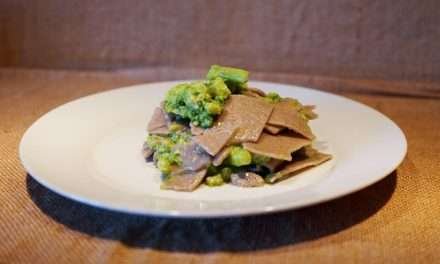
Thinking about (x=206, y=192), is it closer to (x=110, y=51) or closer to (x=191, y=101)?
(x=191, y=101)

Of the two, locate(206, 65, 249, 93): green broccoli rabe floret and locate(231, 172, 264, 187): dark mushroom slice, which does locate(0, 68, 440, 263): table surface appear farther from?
locate(206, 65, 249, 93): green broccoli rabe floret

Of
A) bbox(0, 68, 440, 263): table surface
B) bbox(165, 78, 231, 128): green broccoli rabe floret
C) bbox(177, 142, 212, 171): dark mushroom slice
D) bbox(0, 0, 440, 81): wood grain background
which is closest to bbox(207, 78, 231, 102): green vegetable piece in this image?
bbox(165, 78, 231, 128): green broccoli rabe floret

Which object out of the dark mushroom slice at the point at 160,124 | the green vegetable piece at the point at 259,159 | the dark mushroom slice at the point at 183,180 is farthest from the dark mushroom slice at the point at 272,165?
the dark mushroom slice at the point at 160,124

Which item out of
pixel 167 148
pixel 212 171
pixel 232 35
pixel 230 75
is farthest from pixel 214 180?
→ pixel 232 35

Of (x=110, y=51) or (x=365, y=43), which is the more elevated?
(x=365, y=43)

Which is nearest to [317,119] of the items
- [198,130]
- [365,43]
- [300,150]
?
[300,150]

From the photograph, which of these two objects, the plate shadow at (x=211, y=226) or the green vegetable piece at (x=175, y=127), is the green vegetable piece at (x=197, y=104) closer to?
the green vegetable piece at (x=175, y=127)
